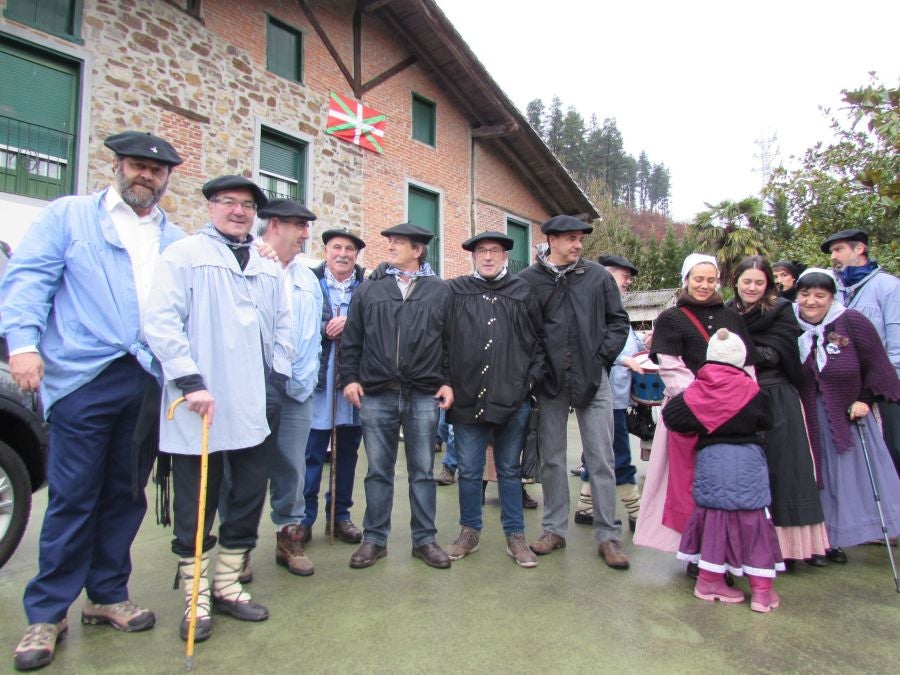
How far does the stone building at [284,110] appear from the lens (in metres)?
7.67

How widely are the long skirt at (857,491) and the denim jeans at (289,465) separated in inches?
129

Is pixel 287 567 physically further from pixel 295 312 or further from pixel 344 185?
pixel 344 185

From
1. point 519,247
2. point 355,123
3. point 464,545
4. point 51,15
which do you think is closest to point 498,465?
point 464,545

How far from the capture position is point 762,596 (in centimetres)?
306

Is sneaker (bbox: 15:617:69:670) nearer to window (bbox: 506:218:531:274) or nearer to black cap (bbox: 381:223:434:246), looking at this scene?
black cap (bbox: 381:223:434:246)

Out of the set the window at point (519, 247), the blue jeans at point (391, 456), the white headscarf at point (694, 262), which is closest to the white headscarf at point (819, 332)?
the white headscarf at point (694, 262)

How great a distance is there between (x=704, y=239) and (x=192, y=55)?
22.0 m

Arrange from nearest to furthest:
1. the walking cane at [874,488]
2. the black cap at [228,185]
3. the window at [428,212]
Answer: the black cap at [228,185], the walking cane at [874,488], the window at [428,212]

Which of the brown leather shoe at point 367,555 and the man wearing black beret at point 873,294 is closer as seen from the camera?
the brown leather shoe at point 367,555

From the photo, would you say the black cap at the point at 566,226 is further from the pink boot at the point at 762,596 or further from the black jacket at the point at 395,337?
the pink boot at the point at 762,596

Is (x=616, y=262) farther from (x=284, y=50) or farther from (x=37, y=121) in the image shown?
(x=284, y=50)

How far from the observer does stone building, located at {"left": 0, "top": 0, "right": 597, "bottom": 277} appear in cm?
767

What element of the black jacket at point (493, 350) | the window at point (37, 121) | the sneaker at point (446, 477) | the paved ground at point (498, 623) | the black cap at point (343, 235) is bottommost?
the paved ground at point (498, 623)

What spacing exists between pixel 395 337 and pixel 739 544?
223cm
